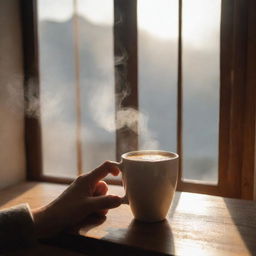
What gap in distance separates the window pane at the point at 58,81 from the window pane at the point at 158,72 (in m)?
0.38

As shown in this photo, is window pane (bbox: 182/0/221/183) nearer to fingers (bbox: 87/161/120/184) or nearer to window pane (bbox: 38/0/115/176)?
window pane (bbox: 38/0/115/176)

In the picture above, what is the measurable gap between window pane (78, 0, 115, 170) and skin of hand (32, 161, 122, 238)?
536mm

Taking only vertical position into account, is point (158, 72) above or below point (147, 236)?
above

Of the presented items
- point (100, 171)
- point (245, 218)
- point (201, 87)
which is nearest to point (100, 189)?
point (100, 171)

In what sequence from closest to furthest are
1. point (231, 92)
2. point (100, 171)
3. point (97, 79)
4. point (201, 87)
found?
point (100, 171), point (231, 92), point (201, 87), point (97, 79)

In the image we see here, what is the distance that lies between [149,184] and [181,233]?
16 centimetres

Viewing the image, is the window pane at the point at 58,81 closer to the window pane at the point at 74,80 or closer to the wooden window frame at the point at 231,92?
the window pane at the point at 74,80

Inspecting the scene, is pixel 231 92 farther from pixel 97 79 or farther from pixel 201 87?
pixel 97 79

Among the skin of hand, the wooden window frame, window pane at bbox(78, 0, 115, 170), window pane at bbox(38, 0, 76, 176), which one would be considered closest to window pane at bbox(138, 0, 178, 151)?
the wooden window frame

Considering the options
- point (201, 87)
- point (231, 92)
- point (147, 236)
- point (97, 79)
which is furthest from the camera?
point (97, 79)

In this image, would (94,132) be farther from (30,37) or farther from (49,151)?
(30,37)

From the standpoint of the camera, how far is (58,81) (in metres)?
1.55

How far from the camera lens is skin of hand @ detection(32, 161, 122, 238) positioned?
2.70 feet

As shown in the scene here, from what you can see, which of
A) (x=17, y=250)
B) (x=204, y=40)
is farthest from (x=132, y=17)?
(x=17, y=250)
